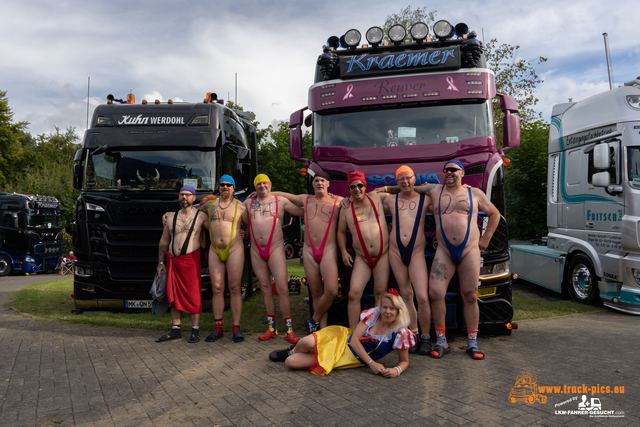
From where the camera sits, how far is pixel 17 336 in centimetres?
621

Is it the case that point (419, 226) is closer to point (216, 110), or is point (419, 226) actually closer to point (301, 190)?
point (216, 110)

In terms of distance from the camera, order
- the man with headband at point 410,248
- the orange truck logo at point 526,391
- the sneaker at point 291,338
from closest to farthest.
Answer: the orange truck logo at point 526,391 < the man with headband at point 410,248 < the sneaker at point 291,338

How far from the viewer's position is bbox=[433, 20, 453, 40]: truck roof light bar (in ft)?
19.9

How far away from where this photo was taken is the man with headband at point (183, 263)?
5.84m

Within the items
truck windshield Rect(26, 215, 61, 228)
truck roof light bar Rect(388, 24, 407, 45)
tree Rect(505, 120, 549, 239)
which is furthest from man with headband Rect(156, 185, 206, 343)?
truck windshield Rect(26, 215, 61, 228)

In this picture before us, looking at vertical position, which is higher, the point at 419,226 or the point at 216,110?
the point at 216,110

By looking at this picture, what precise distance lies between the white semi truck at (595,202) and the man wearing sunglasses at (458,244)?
13.0 feet

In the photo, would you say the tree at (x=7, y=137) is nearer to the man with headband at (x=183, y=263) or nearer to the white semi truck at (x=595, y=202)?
the man with headband at (x=183, y=263)

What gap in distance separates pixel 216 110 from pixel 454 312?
511 cm

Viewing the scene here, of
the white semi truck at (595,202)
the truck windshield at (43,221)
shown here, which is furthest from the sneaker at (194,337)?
the truck windshield at (43,221)

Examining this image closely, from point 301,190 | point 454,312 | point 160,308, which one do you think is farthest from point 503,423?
point 301,190

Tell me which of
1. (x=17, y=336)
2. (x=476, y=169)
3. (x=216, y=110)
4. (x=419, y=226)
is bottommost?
(x=17, y=336)

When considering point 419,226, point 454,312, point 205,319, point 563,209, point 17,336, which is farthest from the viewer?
point 563,209

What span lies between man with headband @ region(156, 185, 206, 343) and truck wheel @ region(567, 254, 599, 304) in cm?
712
